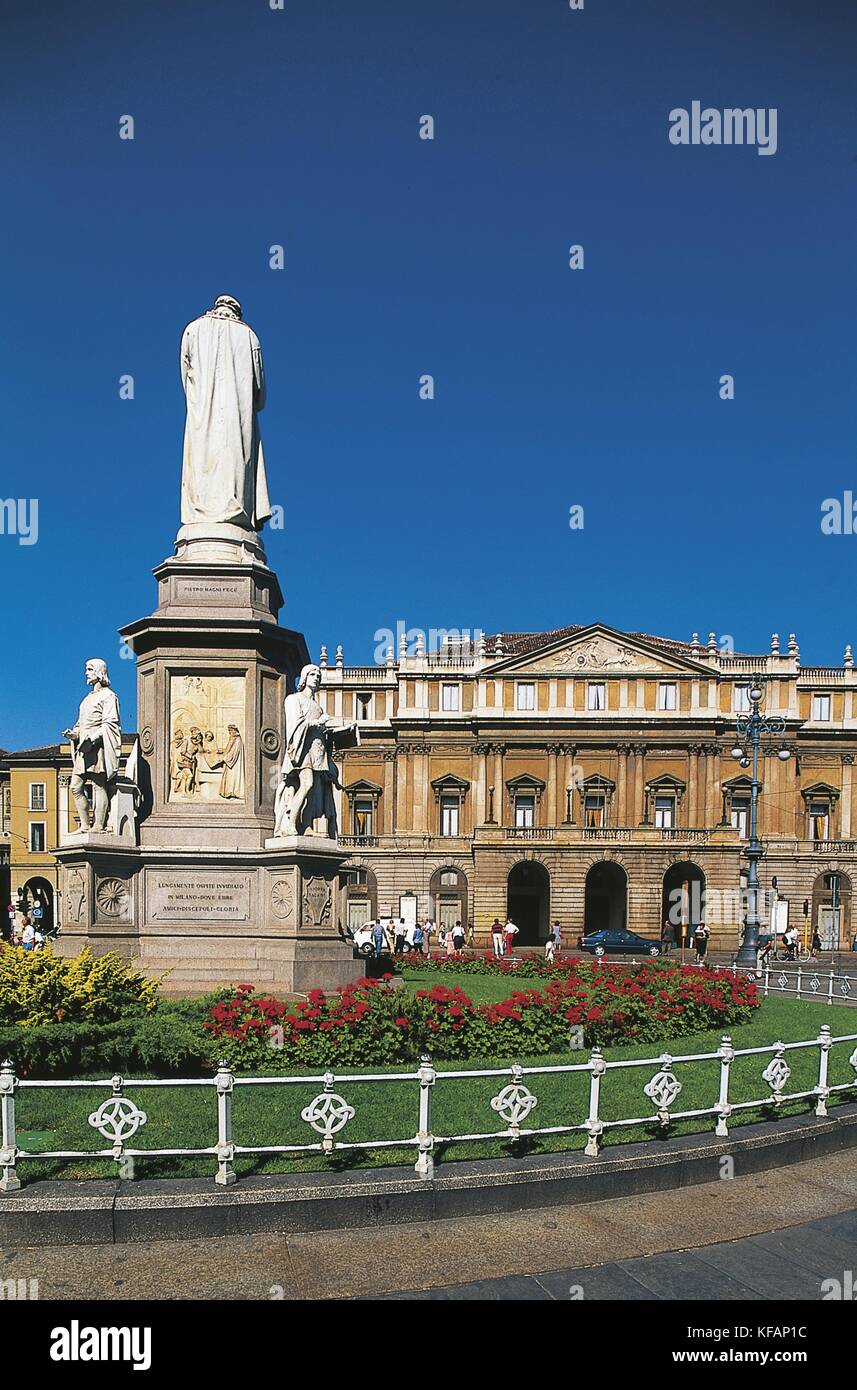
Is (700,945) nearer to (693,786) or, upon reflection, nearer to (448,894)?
(693,786)

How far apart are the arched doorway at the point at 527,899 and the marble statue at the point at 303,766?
4629 centimetres

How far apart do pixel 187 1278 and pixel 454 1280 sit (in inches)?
58.4

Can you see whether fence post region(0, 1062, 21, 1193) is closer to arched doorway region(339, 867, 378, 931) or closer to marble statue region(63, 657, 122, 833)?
marble statue region(63, 657, 122, 833)

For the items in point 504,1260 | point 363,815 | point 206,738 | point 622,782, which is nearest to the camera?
point 504,1260

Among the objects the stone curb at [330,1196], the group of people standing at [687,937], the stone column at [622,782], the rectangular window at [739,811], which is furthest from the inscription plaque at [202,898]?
the rectangular window at [739,811]

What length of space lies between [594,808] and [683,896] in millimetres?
7047

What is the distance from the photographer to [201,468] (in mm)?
16391

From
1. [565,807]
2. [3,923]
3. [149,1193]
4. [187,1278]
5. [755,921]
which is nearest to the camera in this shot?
[187,1278]

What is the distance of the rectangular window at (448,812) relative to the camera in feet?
201

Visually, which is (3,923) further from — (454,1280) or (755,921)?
(454,1280)

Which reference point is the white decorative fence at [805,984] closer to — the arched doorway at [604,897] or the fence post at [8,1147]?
the fence post at [8,1147]

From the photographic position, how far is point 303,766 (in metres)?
14.5

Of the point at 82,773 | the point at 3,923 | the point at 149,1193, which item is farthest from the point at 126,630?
the point at 3,923

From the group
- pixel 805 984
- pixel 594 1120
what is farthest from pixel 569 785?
pixel 594 1120
